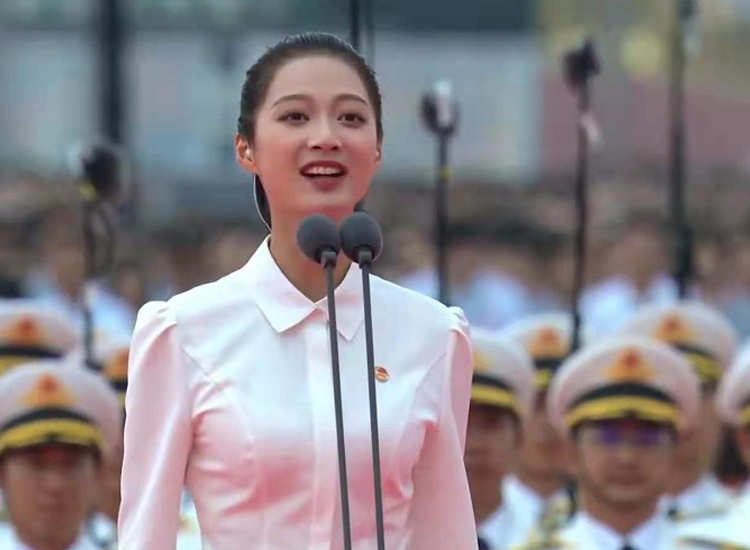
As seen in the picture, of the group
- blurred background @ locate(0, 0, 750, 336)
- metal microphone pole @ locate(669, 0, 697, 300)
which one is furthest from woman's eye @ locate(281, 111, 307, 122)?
blurred background @ locate(0, 0, 750, 336)

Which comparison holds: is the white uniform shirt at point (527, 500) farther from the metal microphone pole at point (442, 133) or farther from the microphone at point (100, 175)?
the microphone at point (100, 175)

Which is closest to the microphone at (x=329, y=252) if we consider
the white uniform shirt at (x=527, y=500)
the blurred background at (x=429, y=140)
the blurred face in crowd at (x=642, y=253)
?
the white uniform shirt at (x=527, y=500)

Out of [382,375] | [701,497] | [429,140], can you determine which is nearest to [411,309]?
[382,375]

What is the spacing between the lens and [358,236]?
387 centimetres

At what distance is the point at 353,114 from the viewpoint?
13.1 ft

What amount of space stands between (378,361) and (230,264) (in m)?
9.27

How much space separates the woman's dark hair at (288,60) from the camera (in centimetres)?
400

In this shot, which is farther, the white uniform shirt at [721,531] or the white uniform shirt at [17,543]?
the white uniform shirt at [721,531]

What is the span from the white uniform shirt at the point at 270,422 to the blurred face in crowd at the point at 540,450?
441cm

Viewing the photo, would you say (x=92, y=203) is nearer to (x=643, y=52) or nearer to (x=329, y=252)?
(x=329, y=252)

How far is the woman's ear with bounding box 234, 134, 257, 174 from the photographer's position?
4051 millimetres

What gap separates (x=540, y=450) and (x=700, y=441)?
56 centimetres

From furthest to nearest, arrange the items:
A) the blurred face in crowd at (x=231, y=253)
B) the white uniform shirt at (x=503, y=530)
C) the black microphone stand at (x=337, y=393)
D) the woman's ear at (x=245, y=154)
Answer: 1. the blurred face in crowd at (x=231, y=253)
2. the white uniform shirt at (x=503, y=530)
3. the woman's ear at (x=245, y=154)
4. the black microphone stand at (x=337, y=393)

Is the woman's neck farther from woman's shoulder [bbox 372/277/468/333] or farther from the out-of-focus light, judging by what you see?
the out-of-focus light
